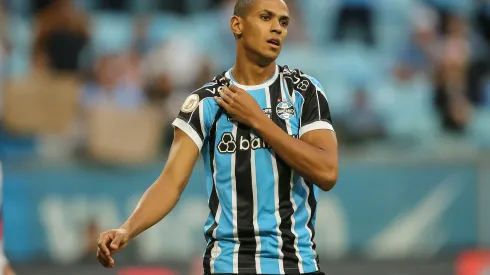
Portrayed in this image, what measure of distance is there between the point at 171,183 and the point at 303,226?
0.59m

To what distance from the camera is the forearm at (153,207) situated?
13.7 ft

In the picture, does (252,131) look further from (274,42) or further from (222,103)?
(274,42)

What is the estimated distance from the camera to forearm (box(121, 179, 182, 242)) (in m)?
4.18

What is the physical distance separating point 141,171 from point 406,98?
11.8 ft

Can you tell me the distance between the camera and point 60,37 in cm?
1084

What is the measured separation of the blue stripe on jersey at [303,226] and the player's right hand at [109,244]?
76 centimetres

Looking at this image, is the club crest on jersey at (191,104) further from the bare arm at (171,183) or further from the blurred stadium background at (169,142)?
the blurred stadium background at (169,142)

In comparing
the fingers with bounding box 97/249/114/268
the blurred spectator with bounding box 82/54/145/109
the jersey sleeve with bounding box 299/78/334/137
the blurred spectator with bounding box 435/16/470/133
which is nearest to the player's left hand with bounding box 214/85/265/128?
the jersey sleeve with bounding box 299/78/334/137

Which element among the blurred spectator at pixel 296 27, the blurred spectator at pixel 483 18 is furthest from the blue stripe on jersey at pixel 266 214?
the blurred spectator at pixel 483 18

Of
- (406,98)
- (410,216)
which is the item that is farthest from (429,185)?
(406,98)

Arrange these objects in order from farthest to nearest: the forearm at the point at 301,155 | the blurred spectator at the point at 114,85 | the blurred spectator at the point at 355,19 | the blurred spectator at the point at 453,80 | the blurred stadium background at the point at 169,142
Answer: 1. the blurred spectator at the point at 355,19
2. the blurred spectator at the point at 453,80
3. the blurred spectator at the point at 114,85
4. the blurred stadium background at the point at 169,142
5. the forearm at the point at 301,155

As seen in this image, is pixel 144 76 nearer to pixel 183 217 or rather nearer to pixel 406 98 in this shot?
pixel 183 217

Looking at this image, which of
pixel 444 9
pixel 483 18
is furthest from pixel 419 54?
pixel 483 18

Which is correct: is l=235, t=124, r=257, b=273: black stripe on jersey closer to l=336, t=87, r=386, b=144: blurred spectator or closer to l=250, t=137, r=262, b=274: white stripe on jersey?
l=250, t=137, r=262, b=274: white stripe on jersey
